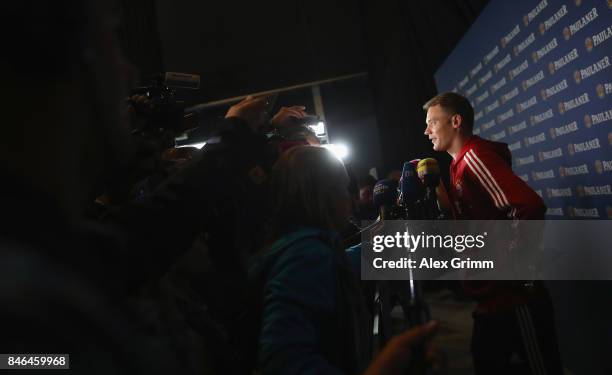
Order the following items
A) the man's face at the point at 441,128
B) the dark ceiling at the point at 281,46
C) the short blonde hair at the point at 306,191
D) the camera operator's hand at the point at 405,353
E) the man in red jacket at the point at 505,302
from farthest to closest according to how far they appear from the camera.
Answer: the dark ceiling at the point at 281,46
the man's face at the point at 441,128
the man in red jacket at the point at 505,302
the short blonde hair at the point at 306,191
the camera operator's hand at the point at 405,353

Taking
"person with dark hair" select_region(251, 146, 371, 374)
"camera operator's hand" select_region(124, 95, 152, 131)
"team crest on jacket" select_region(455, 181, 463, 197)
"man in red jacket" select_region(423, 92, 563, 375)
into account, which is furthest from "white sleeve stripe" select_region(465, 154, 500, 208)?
"camera operator's hand" select_region(124, 95, 152, 131)

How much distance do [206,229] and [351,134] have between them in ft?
15.4

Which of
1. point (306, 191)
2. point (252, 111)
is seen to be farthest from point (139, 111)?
point (306, 191)

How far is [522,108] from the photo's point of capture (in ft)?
6.98

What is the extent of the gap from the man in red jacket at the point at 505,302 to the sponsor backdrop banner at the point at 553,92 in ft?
1.41

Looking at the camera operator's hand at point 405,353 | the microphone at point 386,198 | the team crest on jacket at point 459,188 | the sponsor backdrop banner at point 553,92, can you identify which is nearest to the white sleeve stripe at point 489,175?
the team crest on jacket at point 459,188

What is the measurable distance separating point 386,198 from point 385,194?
2 centimetres

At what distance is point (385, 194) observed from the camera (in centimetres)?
141

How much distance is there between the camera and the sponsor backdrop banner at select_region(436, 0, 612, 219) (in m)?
1.50

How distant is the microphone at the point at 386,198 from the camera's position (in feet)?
4.43

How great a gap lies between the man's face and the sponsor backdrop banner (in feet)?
1.76

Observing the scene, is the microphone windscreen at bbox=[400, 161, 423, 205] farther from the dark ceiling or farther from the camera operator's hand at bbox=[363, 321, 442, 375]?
the dark ceiling

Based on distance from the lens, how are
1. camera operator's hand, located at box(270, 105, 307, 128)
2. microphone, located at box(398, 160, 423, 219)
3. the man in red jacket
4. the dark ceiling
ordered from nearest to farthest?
camera operator's hand, located at box(270, 105, 307, 128) < microphone, located at box(398, 160, 423, 219) < the man in red jacket < the dark ceiling

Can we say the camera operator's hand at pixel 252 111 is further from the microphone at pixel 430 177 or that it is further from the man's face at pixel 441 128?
the man's face at pixel 441 128
